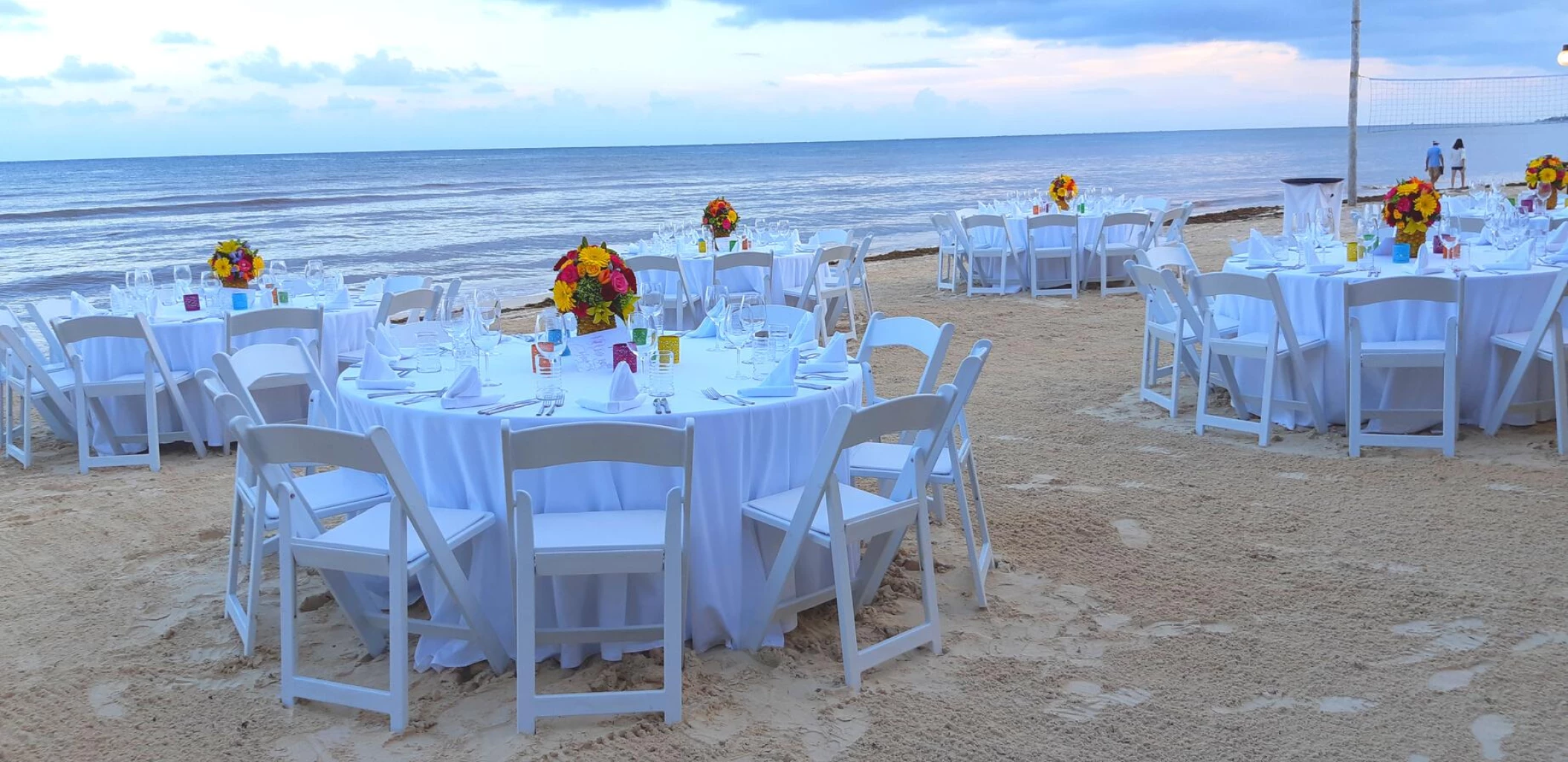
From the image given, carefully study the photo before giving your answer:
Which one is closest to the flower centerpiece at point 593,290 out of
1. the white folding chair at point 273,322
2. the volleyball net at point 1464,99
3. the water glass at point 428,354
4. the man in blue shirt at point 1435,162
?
the water glass at point 428,354

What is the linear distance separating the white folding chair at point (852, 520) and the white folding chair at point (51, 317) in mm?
4938

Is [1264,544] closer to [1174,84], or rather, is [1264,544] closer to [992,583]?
[992,583]

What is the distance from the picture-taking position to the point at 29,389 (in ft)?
20.5

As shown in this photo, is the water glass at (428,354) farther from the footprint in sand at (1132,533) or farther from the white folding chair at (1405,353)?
the white folding chair at (1405,353)

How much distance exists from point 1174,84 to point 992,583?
123ft

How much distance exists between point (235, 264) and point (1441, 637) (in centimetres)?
662

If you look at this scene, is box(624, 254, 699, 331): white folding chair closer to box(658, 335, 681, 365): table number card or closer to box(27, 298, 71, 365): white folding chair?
box(27, 298, 71, 365): white folding chair

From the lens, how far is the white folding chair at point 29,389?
6.12 metres

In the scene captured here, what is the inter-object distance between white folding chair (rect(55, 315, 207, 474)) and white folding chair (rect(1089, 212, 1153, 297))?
837cm

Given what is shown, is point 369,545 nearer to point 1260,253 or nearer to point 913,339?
point 913,339

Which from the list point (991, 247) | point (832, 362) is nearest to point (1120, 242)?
point (991, 247)

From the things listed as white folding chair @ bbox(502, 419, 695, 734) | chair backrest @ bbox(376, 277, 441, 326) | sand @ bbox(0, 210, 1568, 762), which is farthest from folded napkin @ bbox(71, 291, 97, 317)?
white folding chair @ bbox(502, 419, 695, 734)

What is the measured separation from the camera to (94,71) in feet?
94.2

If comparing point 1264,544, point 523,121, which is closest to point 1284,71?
point 523,121
